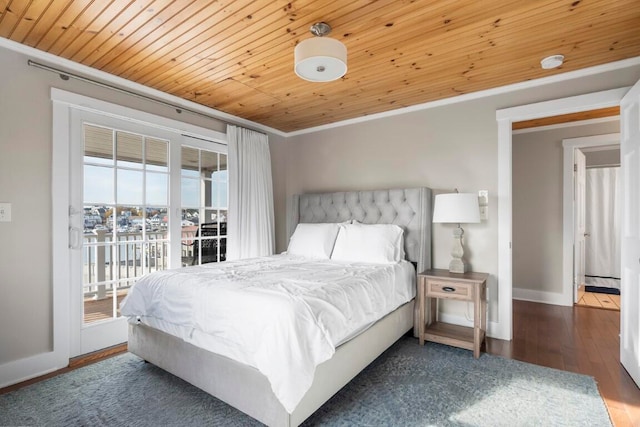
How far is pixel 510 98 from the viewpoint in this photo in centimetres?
310

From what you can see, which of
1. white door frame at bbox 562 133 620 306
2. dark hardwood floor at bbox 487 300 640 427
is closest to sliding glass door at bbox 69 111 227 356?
dark hardwood floor at bbox 487 300 640 427

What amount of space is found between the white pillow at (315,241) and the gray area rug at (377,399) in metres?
1.28

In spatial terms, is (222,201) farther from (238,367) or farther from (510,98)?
(510,98)

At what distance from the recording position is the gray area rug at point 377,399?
1.87 m

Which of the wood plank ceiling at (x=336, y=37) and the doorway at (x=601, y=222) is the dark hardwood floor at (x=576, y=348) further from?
the wood plank ceiling at (x=336, y=37)

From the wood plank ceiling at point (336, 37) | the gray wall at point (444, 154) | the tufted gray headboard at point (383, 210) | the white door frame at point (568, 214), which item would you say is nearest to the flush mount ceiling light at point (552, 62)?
the wood plank ceiling at point (336, 37)

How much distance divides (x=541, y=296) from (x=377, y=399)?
138 inches

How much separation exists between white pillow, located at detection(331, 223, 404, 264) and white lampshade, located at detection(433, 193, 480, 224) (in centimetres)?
53

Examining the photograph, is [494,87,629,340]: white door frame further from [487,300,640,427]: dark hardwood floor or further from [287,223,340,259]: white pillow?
[287,223,340,259]: white pillow

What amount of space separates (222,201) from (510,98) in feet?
10.7

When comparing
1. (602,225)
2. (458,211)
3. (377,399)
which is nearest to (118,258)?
(377,399)

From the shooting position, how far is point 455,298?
9.09 feet

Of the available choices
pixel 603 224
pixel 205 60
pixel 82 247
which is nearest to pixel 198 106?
pixel 205 60

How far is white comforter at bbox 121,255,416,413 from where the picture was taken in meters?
1.63
